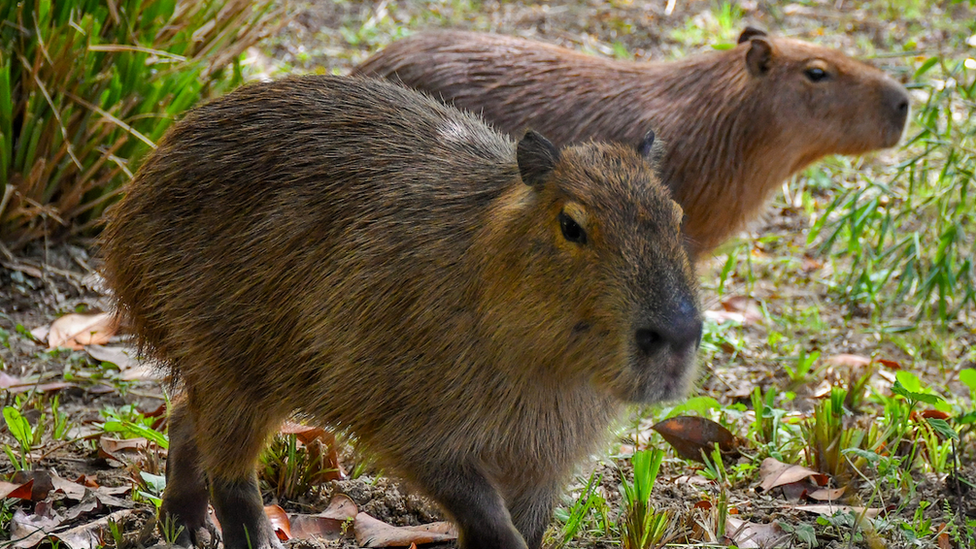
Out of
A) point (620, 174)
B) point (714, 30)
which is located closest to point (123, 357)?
point (620, 174)

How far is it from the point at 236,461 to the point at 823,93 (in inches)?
Result: 122

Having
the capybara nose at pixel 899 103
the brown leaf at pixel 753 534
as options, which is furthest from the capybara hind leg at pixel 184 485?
the capybara nose at pixel 899 103

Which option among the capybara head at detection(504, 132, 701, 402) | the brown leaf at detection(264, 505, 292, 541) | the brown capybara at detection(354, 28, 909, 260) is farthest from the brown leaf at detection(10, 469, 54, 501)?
the brown capybara at detection(354, 28, 909, 260)

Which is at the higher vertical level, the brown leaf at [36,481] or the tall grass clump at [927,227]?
the tall grass clump at [927,227]

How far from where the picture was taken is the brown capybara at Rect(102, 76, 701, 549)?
7.57ft

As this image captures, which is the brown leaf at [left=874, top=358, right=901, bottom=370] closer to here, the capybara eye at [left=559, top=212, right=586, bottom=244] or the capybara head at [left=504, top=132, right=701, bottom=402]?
the capybara head at [left=504, top=132, right=701, bottom=402]

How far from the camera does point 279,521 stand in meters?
3.04

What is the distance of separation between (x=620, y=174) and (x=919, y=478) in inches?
65.9

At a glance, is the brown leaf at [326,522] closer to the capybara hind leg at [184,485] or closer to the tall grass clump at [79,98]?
the capybara hind leg at [184,485]

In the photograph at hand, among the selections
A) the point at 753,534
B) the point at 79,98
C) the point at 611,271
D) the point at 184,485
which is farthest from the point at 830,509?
the point at 79,98

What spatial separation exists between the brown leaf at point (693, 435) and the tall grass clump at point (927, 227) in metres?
1.31

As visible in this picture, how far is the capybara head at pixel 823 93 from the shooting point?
466cm

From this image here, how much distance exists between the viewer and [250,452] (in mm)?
2777

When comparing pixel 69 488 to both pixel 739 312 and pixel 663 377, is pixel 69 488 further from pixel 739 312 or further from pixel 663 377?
pixel 739 312
